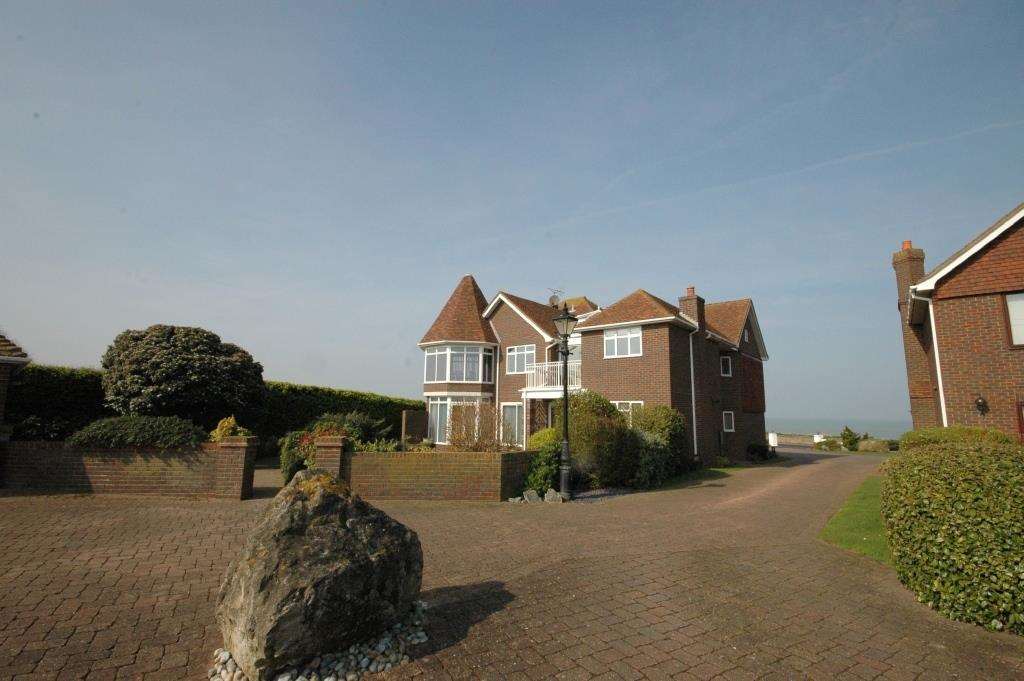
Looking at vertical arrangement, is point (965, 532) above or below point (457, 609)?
above

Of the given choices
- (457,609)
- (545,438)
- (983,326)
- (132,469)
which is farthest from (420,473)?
(983,326)

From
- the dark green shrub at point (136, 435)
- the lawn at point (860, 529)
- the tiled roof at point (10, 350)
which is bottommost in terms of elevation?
the lawn at point (860, 529)

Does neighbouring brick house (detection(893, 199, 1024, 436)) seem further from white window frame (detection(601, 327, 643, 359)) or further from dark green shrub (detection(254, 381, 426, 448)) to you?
dark green shrub (detection(254, 381, 426, 448))

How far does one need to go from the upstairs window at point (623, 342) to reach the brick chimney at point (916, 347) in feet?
31.3

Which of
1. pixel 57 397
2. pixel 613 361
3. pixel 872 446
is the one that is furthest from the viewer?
pixel 872 446

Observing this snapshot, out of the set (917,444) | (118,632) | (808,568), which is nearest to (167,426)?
(118,632)

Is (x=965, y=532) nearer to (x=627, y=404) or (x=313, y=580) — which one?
(x=313, y=580)

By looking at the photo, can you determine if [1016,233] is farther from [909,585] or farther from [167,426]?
[167,426]

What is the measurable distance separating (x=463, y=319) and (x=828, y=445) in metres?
28.5

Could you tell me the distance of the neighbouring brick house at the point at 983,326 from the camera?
12250 millimetres

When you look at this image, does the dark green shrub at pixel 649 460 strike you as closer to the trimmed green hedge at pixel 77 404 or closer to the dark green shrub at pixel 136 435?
the dark green shrub at pixel 136 435

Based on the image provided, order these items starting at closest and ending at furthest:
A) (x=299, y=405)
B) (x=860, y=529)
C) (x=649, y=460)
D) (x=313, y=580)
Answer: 1. (x=313, y=580)
2. (x=860, y=529)
3. (x=649, y=460)
4. (x=299, y=405)

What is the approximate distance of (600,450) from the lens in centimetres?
1494

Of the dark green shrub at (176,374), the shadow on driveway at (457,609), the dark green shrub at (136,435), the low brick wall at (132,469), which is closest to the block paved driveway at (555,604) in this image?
the shadow on driveway at (457,609)
